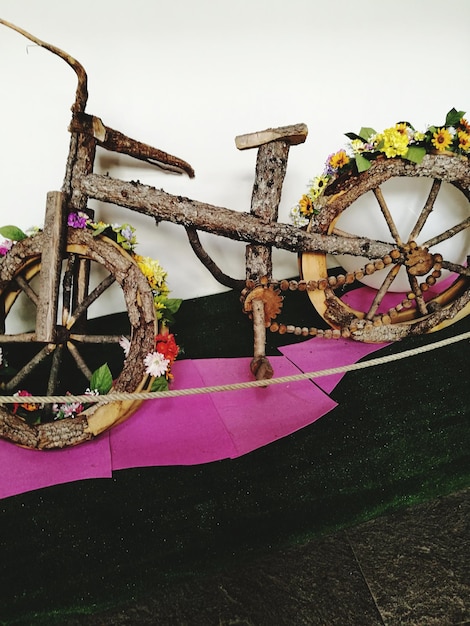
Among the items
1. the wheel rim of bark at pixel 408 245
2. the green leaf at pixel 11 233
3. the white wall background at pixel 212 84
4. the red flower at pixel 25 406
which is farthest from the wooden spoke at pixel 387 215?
the red flower at pixel 25 406

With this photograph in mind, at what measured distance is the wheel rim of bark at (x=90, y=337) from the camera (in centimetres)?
186

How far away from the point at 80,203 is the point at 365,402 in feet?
4.46

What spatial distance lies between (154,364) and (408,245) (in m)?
1.15

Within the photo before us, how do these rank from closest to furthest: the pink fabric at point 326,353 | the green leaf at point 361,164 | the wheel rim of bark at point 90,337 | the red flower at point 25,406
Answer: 1. the wheel rim of bark at point 90,337
2. the red flower at point 25,406
3. the green leaf at point 361,164
4. the pink fabric at point 326,353

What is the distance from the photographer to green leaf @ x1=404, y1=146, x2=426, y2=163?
2.07 m

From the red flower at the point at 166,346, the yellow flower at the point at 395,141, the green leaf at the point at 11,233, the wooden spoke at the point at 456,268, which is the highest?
the yellow flower at the point at 395,141

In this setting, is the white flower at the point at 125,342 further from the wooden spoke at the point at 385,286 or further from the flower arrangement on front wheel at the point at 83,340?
the wooden spoke at the point at 385,286

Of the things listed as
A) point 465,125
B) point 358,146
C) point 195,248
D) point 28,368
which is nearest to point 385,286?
point 358,146

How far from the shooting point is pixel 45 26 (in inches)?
85.0

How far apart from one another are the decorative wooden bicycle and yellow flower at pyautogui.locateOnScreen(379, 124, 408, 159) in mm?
50

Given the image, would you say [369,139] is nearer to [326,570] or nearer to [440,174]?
[440,174]

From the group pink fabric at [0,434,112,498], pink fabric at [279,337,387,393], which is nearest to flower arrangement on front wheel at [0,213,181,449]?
pink fabric at [0,434,112,498]

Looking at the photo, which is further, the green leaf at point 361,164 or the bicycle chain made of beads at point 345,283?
the bicycle chain made of beads at point 345,283

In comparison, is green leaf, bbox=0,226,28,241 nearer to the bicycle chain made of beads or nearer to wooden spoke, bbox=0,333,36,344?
wooden spoke, bbox=0,333,36,344
